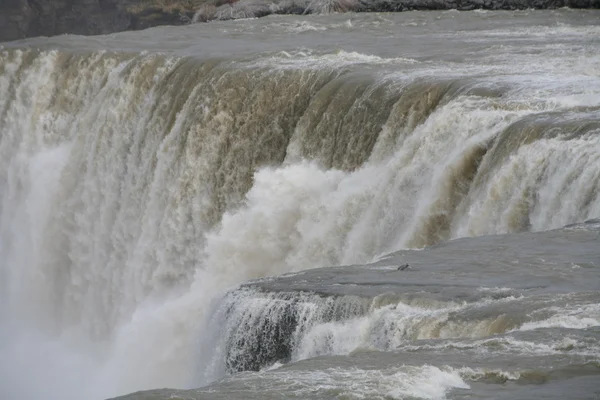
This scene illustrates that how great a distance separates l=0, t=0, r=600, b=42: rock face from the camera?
3244cm

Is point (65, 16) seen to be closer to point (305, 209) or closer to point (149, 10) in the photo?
point (149, 10)

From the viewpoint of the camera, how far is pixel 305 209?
16109 millimetres

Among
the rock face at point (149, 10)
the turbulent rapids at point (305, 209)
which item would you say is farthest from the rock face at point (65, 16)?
the turbulent rapids at point (305, 209)

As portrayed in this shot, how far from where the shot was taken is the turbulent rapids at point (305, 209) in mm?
9594

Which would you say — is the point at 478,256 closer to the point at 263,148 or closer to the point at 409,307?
the point at 409,307

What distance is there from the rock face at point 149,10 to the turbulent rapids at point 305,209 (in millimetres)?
2679

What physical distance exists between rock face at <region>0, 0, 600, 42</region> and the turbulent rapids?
2679mm

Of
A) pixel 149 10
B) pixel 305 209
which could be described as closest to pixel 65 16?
pixel 149 10

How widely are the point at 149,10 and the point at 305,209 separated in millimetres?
29638

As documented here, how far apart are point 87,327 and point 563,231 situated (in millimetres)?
11187

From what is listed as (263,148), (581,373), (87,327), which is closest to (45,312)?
(87,327)

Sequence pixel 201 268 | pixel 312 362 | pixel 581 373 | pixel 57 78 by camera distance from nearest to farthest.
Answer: pixel 581 373 < pixel 312 362 < pixel 201 268 < pixel 57 78

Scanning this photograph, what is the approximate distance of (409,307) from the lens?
10.0 m

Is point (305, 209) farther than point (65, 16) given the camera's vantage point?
No
